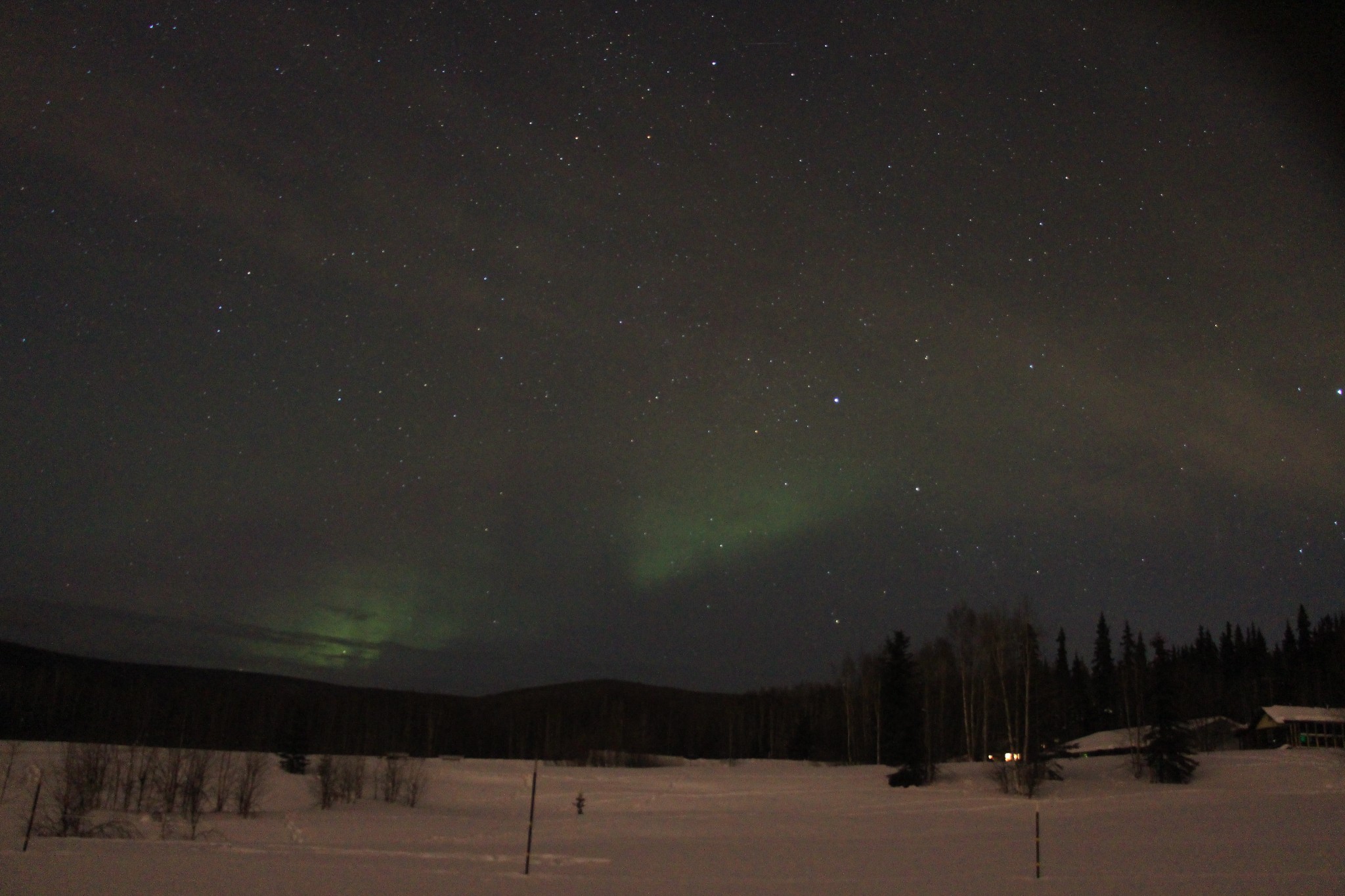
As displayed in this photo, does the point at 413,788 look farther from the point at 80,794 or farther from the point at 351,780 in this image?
the point at 80,794

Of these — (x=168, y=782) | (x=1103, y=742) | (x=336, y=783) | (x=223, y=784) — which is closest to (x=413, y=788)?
(x=336, y=783)

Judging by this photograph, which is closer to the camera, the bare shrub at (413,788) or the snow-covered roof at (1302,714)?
the bare shrub at (413,788)

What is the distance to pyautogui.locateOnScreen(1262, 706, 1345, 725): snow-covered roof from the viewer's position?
6650 centimetres

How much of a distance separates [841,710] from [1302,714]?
37.4m

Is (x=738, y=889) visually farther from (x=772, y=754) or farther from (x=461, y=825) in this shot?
(x=772, y=754)

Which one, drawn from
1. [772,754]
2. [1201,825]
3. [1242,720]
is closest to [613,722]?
[772,754]

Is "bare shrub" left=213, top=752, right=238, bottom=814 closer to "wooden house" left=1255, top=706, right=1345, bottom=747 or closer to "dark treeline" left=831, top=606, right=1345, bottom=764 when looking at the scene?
"dark treeline" left=831, top=606, right=1345, bottom=764

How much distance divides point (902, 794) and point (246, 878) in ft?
119

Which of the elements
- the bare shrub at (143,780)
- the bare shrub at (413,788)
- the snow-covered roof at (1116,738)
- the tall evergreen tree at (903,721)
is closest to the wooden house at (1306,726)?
the snow-covered roof at (1116,738)

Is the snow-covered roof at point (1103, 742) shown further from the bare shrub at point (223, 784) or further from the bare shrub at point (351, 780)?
the bare shrub at point (223, 784)

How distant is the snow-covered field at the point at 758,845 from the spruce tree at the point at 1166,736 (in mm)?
1291

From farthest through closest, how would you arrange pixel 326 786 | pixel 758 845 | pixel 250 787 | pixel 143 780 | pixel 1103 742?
pixel 1103 742
pixel 326 786
pixel 143 780
pixel 250 787
pixel 758 845

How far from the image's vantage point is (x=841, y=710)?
89.8 metres

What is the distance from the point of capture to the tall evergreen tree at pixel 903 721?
5000 centimetres
